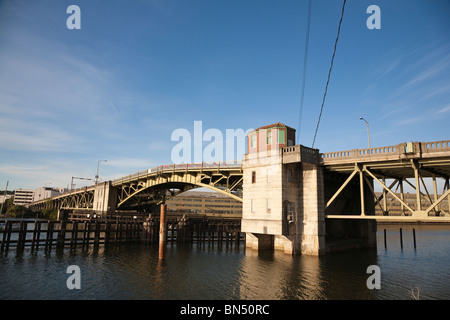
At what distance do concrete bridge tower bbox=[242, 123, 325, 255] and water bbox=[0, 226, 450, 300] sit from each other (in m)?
2.72

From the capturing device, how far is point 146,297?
57.9 ft

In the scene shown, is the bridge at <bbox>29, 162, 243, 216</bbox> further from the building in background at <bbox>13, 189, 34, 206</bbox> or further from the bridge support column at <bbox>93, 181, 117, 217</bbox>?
the building in background at <bbox>13, 189, 34, 206</bbox>

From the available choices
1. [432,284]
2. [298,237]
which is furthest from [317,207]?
[432,284]

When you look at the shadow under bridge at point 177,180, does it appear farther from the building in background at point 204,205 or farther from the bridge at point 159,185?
the building in background at point 204,205

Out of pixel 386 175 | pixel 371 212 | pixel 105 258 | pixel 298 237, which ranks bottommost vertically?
pixel 105 258

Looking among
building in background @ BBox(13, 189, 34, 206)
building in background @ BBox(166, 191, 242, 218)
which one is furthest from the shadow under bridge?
building in background @ BBox(13, 189, 34, 206)

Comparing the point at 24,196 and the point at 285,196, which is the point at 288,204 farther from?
the point at 24,196

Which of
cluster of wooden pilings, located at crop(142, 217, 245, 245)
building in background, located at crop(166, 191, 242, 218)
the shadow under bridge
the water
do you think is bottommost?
the water

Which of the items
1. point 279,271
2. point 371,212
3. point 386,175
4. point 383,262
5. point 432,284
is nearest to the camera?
point 432,284

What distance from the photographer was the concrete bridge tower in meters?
33.5

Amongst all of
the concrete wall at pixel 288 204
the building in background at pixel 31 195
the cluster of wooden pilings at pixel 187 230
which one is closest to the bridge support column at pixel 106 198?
the cluster of wooden pilings at pixel 187 230

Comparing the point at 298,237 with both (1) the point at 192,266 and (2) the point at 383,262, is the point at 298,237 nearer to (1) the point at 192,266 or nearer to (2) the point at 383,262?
(2) the point at 383,262

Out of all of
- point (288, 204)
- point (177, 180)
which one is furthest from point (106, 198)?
point (288, 204)
